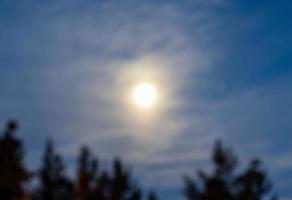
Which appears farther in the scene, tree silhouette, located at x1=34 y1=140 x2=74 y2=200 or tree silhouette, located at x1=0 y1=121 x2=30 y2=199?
tree silhouette, located at x1=34 y1=140 x2=74 y2=200

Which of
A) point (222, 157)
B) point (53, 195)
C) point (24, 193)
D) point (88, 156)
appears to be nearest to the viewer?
point (24, 193)

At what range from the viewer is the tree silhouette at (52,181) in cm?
4612

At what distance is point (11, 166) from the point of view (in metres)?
30.7

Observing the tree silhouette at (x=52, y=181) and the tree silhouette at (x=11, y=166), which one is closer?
the tree silhouette at (x=11, y=166)

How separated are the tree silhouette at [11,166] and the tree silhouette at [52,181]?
13725mm

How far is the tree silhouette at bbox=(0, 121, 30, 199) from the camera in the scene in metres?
30.1

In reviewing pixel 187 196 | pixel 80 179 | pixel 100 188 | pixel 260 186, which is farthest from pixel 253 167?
pixel 100 188

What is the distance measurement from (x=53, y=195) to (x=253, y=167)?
1492 centimetres

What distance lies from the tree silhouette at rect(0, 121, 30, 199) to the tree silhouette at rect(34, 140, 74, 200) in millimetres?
13725

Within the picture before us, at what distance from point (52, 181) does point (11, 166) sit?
17.1 meters

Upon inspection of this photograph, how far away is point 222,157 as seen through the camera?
1484 inches

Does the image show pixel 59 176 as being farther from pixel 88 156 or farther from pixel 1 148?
pixel 1 148

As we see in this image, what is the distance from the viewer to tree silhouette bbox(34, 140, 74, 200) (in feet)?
151

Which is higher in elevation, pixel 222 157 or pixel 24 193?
pixel 222 157
